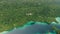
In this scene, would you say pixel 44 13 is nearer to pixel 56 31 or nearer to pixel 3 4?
pixel 56 31

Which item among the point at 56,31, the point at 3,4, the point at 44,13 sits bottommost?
the point at 56,31

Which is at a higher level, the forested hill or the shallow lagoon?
the forested hill

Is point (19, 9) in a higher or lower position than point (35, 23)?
higher

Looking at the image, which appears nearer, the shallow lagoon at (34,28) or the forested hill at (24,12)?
the shallow lagoon at (34,28)

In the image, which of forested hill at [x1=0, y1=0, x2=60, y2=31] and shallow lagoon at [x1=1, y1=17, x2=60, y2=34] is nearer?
shallow lagoon at [x1=1, y1=17, x2=60, y2=34]

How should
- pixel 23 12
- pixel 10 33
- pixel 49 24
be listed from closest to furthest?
1. pixel 10 33
2. pixel 49 24
3. pixel 23 12

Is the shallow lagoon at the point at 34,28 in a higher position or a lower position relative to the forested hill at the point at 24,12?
lower

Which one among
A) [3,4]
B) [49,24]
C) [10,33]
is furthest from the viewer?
[3,4]

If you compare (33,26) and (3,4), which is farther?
(3,4)

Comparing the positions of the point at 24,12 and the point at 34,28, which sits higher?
the point at 24,12

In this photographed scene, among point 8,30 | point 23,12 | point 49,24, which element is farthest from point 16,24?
point 49,24

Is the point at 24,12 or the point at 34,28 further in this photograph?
the point at 24,12
